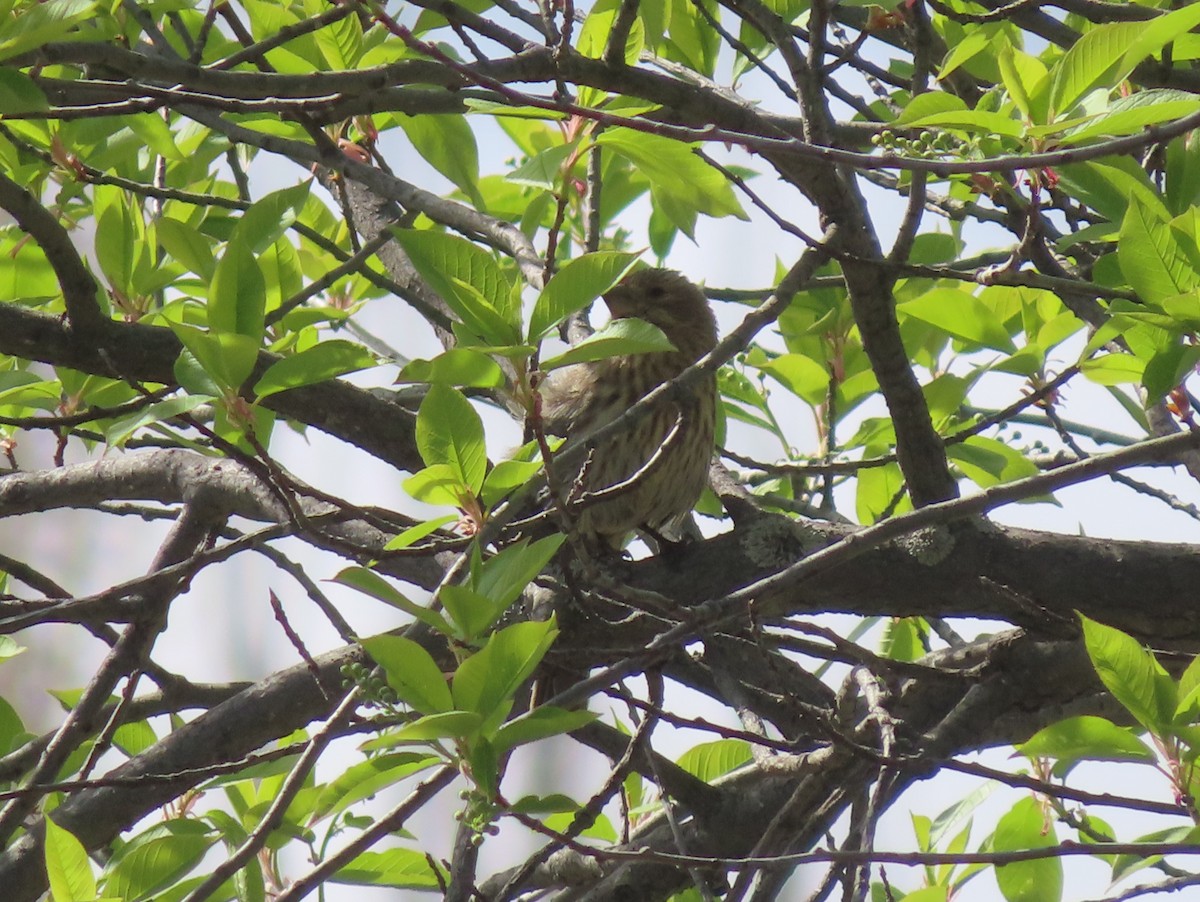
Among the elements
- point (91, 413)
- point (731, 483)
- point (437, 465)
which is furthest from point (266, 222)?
point (731, 483)

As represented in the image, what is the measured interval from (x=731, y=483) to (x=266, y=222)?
204 centimetres

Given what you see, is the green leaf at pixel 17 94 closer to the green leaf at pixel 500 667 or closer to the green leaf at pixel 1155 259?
the green leaf at pixel 500 667

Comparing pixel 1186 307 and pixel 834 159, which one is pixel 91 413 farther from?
pixel 1186 307

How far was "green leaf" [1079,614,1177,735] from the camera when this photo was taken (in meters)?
2.12

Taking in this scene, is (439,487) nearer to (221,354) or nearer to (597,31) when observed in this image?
(221,354)

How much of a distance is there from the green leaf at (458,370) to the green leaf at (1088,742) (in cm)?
107

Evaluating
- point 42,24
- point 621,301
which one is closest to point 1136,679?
point 42,24

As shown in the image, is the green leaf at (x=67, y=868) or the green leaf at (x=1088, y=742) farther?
the green leaf at (x=67, y=868)

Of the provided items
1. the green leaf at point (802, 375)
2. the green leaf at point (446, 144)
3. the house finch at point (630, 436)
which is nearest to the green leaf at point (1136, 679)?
the green leaf at point (446, 144)

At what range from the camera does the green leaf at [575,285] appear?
1.98 metres

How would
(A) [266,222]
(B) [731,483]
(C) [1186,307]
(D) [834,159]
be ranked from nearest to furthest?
(D) [834,159] < (C) [1186,307] < (A) [266,222] < (B) [731,483]

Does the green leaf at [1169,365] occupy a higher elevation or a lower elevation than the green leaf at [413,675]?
higher

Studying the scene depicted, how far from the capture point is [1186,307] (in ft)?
6.93

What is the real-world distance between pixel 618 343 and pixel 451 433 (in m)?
0.32
